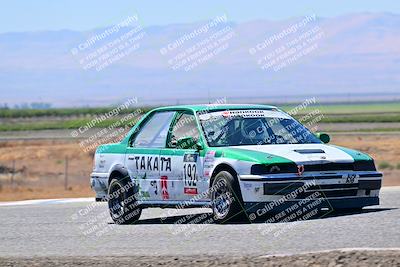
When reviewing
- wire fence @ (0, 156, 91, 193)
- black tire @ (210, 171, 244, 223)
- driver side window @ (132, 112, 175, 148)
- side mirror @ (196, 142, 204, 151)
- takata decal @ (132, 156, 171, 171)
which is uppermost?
driver side window @ (132, 112, 175, 148)

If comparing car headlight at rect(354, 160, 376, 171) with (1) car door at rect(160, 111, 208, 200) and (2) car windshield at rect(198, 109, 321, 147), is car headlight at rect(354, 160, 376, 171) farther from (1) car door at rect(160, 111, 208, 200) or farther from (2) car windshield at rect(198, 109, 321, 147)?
(1) car door at rect(160, 111, 208, 200)

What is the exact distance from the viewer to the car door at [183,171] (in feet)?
43.4

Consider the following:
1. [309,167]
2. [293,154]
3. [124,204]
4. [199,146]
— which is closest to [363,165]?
[309,167]

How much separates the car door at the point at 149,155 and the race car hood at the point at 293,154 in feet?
3.99

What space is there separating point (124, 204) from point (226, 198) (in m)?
1.96

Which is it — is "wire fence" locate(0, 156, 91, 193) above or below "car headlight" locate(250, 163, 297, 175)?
below

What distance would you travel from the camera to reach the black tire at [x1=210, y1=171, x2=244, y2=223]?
12586 mm

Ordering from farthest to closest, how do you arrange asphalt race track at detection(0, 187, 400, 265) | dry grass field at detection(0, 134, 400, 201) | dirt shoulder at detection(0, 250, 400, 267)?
1. dry grass field at detection(0, 134, 400, 201)
2. asphalt race track at detection(0, 187, 400, 265)
3. dirt shoulder at detection(0, 250, 400, 267)

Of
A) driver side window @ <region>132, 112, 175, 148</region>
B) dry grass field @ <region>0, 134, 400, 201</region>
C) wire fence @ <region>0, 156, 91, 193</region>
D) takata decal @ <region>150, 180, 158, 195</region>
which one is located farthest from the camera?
wire fence @ <region>0, 156, 91, 193</region>

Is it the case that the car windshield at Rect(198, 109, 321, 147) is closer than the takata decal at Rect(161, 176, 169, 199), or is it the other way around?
the car windshield at Rect(198, 109, 321, 147)

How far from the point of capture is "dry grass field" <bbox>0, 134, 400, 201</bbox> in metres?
27.9

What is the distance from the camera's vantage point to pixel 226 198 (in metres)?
12.7

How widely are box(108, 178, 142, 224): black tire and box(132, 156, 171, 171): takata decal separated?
0.93 feet

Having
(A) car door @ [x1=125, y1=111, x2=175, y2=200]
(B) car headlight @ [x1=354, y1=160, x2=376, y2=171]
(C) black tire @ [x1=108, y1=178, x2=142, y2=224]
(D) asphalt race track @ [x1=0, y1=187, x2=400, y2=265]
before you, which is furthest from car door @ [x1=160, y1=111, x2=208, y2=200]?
(B) car headlight @ [x1=354, y1=160, x2=376, y2=171]
